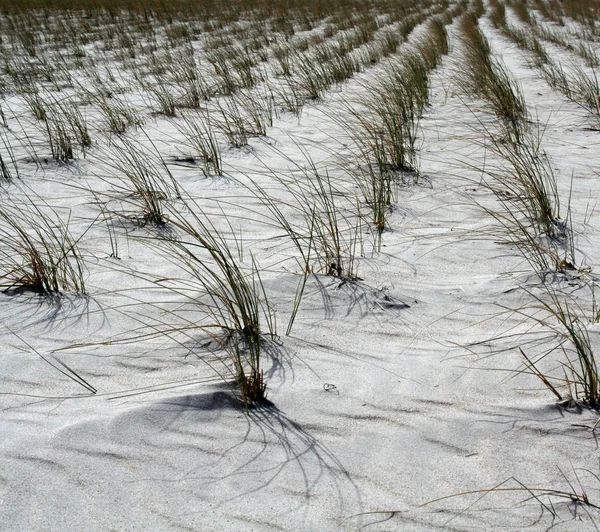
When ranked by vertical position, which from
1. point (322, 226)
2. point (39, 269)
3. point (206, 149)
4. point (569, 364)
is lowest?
point (569, 364)

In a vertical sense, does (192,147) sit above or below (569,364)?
above

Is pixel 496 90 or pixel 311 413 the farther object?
pixel 496 90

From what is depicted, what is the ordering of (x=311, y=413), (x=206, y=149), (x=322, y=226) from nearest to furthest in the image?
(x=311, y=413)
(x=322, y=226)
(x=206, y=149)

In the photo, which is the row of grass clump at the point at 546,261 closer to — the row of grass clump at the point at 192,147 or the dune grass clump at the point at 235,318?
the row of grass clump at the point at 192,147

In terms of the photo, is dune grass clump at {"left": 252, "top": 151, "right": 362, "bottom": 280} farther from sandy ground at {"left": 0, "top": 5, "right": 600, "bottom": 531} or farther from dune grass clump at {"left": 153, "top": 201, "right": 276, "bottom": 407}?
dune grass clump at {"left": 153, "top": 201, "right": 276, "bottom": 407}

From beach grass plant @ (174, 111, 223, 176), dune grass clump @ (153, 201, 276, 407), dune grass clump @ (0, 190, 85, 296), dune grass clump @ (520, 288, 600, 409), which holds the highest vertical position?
beach grass plant @ (174, 111, 223, 176)

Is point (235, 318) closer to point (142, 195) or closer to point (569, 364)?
point (569, 364)

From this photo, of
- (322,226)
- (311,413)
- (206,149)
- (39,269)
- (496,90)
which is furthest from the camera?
(496,90)

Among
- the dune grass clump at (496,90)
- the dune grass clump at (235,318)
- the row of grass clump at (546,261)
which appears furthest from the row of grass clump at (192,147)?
the row of grass clump at (546,261)

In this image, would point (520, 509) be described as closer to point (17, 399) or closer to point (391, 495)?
point (391, 495)

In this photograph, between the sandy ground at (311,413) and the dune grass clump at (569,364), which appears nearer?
the sandy ground at (311,413)

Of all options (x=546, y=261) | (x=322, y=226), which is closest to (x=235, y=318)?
(x=322, y=226)

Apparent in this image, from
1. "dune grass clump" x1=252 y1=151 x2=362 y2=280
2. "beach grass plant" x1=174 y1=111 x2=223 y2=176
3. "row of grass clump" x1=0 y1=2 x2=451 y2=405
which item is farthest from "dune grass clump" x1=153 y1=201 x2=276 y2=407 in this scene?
"beach grass plant" x1=174 y1=111 x2=223 y2=176

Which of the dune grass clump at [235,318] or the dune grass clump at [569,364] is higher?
the dune grass clump at [235,318]
